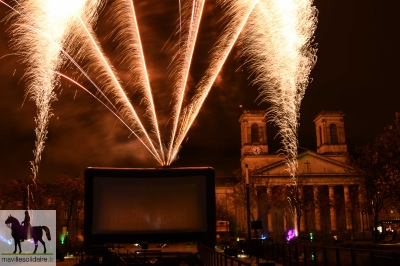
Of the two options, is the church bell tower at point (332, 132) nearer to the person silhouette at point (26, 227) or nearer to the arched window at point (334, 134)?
the arched window at point (334, 134)

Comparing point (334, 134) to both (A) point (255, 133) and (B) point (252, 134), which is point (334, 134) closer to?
(A) point (255, 133)

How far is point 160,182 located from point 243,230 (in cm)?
6186

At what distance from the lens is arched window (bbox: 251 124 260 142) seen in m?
85.2

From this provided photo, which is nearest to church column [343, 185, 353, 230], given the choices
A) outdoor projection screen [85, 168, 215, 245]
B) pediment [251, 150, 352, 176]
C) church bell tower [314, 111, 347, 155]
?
pediment [251, 150, 352, 176]

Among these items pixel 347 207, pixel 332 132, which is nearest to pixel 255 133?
pixel 332 132

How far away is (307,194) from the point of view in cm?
7338

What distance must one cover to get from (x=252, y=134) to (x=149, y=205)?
64458mm

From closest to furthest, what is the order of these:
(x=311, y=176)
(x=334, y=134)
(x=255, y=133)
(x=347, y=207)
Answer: (x=347, y=207), (x=311, y=176), (x=255, y=133), (x=334, y=134)

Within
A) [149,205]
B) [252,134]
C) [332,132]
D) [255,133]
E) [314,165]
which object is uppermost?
[332,132]

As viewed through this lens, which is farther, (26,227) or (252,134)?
(252,134)

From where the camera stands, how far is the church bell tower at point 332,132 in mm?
87250

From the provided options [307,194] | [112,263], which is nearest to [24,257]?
[112,263]

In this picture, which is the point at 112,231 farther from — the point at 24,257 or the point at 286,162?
the point at 286,162

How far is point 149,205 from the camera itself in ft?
72.6
